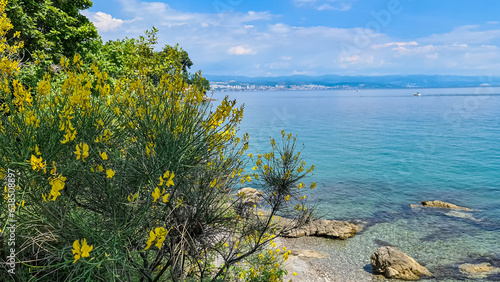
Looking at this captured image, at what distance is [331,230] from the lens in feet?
45.9

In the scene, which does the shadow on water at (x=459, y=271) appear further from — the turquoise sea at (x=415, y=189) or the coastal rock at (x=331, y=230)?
the coastal rock at (x=331, y=230)

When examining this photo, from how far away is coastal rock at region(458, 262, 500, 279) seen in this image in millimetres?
10781

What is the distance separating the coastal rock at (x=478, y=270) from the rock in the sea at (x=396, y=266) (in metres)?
1.43

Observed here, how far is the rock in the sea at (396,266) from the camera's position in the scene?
413 inches

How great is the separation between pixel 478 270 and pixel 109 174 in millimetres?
13446

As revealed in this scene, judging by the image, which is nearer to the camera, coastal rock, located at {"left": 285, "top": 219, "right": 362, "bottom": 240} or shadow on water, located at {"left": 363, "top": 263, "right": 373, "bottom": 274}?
shadow on water, located at {"left": 363, "top": 263, "right": 373, "bottom": 274}

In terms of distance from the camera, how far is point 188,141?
3.57 meters

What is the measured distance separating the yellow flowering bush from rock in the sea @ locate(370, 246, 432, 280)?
7.99 meters

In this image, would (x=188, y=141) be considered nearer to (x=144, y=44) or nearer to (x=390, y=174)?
(x=144, y=44)

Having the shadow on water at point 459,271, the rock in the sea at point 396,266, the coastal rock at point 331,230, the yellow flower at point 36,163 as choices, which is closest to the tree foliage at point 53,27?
the yellow flower at point 36,163

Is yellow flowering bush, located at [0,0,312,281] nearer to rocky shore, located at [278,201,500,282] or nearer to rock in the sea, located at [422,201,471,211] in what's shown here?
rocky shore, located at [278,201,500,282]

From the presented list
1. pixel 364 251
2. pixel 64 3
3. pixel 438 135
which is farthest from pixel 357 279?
pixel 438 135

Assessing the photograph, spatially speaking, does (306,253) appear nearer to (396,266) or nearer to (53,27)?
(396,266)

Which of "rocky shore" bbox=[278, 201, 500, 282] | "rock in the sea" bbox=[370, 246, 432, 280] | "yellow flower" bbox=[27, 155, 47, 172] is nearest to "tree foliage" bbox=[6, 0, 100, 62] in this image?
"yellow flower" bbox=[27, 155, 47, 172]
